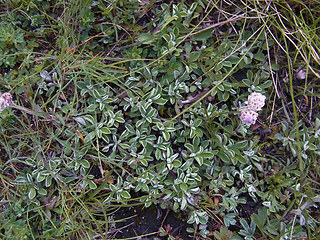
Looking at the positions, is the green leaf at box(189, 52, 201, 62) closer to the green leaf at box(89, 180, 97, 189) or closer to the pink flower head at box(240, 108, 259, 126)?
the pink flower head at box(240, 108, 259, 126)

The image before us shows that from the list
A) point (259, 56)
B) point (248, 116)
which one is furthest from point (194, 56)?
point (248, 116)

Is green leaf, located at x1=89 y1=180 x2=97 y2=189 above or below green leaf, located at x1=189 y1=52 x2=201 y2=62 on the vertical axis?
below

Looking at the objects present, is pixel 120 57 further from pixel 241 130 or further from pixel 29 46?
pixel 241 130

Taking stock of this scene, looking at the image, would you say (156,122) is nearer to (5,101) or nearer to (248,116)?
(248,116)

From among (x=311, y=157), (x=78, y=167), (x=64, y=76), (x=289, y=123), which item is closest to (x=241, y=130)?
(x=289, y=123)

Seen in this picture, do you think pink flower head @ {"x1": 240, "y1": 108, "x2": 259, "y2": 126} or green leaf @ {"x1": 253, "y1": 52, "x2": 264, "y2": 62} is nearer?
pink flower head @ {"x1": 240, "y1": 108, "x2": 259, "y2": 126}

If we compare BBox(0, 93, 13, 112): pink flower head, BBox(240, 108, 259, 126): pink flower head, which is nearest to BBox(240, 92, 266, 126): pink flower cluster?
BBox(240, 108, 259, 126): pink flower head
